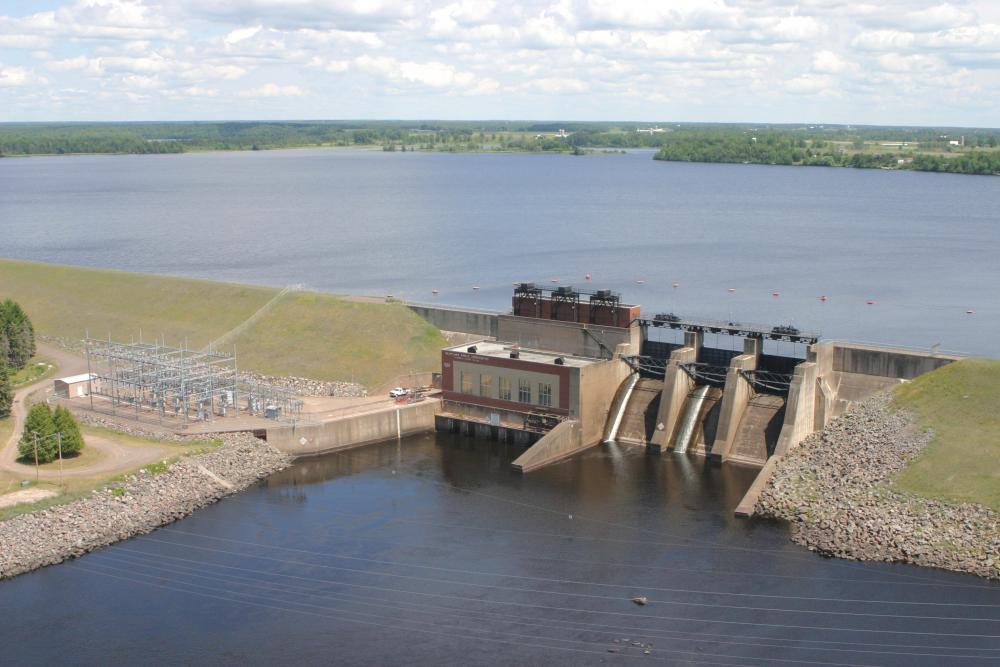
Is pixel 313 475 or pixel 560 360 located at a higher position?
pixel 560 360

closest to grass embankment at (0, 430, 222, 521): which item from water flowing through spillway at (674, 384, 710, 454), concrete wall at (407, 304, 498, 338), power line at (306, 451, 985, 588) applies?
power line at (306, 451, 985, 588)

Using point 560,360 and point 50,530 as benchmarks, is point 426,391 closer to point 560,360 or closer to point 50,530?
point 560,360

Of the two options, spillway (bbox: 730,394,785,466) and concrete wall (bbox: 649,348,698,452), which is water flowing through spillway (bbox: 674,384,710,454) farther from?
spillway (bbox: 730,394,785,466)

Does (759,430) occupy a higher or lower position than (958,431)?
lower

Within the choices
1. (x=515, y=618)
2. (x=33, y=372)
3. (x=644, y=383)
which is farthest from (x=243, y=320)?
(x=515, y=618)

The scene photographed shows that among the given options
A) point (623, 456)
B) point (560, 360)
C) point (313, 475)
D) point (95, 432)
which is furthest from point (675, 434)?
point (95, 432)

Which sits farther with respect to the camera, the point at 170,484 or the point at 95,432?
the point at 95,432

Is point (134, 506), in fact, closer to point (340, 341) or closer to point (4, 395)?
point (4, 395)
